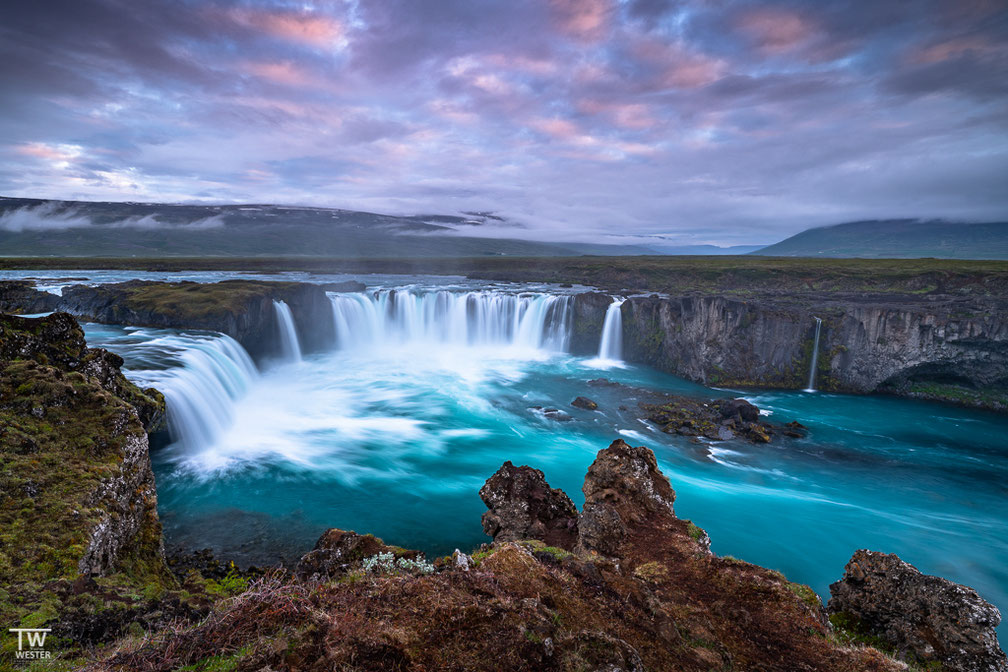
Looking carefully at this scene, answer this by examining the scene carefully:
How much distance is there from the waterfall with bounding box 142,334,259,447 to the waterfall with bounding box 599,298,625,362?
34721 millimetres

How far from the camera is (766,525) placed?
66.4 ft

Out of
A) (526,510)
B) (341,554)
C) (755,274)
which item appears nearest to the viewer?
(341,554)

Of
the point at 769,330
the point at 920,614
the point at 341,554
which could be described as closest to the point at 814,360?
the point at 769,330

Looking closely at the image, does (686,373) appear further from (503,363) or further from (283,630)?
(283,630)

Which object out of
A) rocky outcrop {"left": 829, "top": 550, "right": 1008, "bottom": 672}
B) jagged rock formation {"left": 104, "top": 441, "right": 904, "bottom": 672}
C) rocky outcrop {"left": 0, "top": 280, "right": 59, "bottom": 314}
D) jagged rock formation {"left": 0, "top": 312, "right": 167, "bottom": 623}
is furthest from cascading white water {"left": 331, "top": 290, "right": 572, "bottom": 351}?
jagged rock formation {"left": 104, "top": 441, "right": 904, "bottom": 672}

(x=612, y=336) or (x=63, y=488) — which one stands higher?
(x=63, y=488)

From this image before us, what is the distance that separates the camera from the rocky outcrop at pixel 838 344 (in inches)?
1444

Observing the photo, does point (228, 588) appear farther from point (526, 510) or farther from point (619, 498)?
point (619, 498)

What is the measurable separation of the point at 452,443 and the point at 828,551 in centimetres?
1909

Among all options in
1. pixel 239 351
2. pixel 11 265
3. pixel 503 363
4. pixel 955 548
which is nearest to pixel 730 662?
pixel 955 548

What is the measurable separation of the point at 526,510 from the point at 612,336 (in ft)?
130

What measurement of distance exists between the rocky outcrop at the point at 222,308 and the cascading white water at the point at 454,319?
10.2 feet

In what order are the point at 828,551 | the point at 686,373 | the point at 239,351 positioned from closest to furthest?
the point at 828,551 → the point at 239,351 → the point at 686,373

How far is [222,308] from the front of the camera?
4016cm
